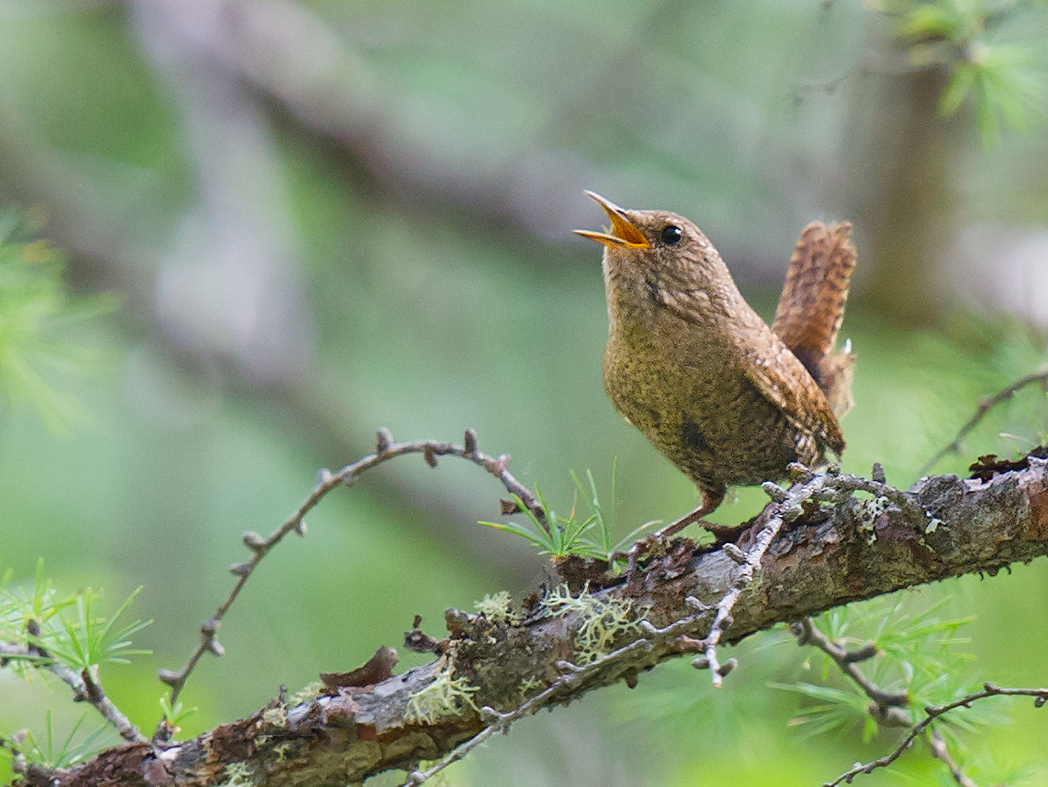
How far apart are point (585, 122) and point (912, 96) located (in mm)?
1561

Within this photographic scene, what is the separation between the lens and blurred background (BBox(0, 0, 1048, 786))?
3250 millimetres

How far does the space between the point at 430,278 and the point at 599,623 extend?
3.78 meters

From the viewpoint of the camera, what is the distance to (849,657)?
1.65m

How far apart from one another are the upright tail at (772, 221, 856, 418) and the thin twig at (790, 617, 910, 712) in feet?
2.77

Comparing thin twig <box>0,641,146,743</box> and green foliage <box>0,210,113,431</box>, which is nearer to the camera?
thin twig <box>0,641,146,743</box>

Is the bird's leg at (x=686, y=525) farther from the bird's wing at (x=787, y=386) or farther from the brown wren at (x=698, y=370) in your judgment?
the bird's wing at (x=787, y=386)

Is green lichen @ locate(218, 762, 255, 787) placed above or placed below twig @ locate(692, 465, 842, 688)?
above

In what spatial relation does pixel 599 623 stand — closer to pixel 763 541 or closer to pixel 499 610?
pixel 499 610

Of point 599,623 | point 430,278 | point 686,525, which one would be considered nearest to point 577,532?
point 599,623

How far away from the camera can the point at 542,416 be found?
4887 mm

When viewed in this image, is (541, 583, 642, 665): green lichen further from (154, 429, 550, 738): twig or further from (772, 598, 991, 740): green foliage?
(772, 598, 991, 740): green foliage

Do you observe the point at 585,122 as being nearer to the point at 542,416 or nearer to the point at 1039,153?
the point at 542,416

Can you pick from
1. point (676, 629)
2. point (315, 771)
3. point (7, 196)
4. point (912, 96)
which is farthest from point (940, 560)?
point (7, 196)

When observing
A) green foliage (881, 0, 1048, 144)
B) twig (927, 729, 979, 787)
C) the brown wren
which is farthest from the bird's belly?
green foliage (881, 0, 1048, 144)
